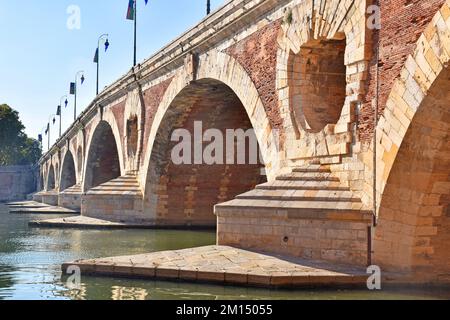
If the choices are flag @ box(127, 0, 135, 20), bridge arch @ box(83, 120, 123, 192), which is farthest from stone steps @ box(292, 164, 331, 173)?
bridge arch @ box(83, 120, 123, 192)

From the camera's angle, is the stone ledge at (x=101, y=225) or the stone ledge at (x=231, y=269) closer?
the stone ledge at (x=231, y=269)

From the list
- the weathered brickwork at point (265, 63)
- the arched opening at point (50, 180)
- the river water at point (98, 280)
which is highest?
the weathered brickwork at point (265, 63)

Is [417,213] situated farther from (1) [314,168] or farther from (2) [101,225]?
(2) [101,225]

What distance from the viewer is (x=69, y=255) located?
1432 centimetres

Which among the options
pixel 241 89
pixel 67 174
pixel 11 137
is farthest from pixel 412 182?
pixel 11 137

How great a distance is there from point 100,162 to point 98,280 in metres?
25.5

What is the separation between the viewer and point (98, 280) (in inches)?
388

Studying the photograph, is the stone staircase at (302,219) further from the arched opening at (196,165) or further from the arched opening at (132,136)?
the arched opening at (132,136)

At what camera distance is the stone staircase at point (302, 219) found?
32.1ft

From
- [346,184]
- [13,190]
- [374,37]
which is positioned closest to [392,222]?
[346,184]

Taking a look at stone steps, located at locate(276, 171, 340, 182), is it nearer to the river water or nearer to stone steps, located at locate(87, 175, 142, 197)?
the river water

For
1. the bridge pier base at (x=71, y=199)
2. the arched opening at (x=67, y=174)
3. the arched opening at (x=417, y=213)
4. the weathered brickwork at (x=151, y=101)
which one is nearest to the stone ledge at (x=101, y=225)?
the weathered brickwork at (x=151, y=101)

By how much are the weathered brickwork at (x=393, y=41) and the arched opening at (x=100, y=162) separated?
2526 centimetres

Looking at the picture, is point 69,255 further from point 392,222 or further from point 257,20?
point 392,222
